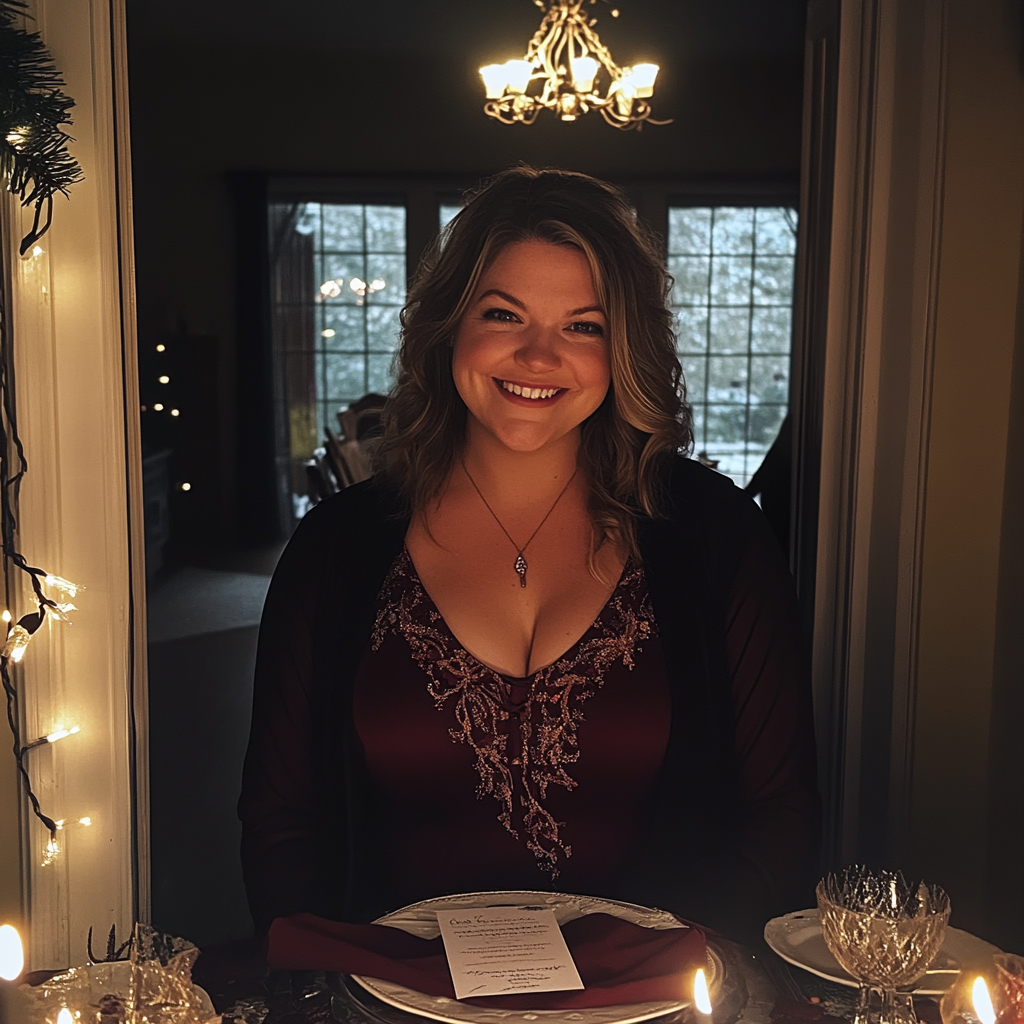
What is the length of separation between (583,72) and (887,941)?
13.1ft

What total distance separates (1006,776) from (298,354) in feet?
20.0

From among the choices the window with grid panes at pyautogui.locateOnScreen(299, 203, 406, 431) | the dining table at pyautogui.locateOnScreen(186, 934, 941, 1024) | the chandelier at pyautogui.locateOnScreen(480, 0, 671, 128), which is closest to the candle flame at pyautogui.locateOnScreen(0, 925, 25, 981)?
the dining table at pyautogui.locateOnScreen(186, 934, 941, 1024)

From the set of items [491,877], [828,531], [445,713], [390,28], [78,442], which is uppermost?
[390,28]

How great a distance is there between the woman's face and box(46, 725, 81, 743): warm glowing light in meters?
0.74

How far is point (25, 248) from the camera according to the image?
1.48 m

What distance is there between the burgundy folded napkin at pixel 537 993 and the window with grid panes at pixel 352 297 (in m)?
6.13

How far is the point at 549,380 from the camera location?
1623mm

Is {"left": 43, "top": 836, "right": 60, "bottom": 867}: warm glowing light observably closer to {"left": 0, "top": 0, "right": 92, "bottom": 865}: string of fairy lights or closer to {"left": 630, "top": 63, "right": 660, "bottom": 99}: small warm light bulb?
{"left": 0, "top": 0, "right": 92, "bottom": 865}: string of fairy lights

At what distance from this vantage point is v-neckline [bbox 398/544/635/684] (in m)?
1.59

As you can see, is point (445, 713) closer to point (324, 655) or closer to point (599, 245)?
point (324, 655)

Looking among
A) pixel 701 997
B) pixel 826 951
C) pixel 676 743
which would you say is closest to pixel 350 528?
pixel 676 743

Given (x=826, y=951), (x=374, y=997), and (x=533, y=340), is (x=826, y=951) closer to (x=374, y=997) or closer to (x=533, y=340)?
(x=374, y=997)

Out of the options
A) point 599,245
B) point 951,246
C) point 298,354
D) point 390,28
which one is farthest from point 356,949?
point 298,354

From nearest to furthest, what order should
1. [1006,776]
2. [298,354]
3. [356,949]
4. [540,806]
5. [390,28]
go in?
[356,949], [540,806], [1006,776], [390,28], [298,354]
